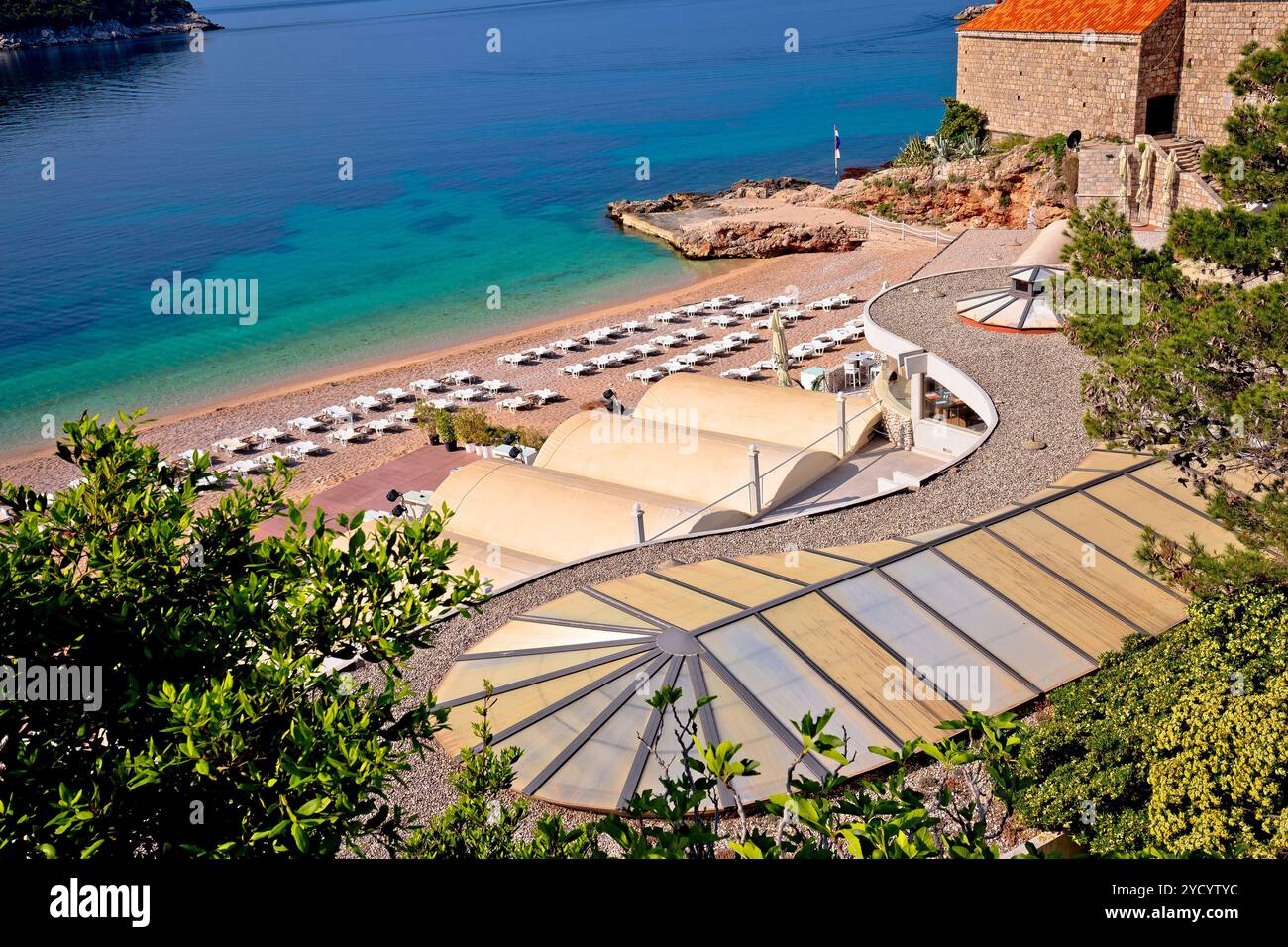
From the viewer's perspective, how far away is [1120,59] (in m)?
40.3

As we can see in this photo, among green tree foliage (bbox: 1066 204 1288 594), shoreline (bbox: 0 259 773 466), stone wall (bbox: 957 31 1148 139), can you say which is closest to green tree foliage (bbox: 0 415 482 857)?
green tree foliage (bbox: 1066 204 1288 594)

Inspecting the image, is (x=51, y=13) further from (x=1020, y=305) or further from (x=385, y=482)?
(x=1020, y=305)

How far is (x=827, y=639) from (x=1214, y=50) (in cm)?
3542

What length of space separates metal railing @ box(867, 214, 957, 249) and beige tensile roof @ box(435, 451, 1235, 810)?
34.9 meters

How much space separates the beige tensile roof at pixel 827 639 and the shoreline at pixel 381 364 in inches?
1066

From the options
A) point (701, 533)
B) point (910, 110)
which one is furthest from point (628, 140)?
point (701, 533)

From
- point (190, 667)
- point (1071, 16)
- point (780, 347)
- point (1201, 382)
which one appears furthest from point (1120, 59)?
point (190, 667)

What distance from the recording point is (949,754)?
561 centimetres

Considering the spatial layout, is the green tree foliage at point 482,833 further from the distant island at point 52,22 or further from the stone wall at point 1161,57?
the distant island at point 52,22

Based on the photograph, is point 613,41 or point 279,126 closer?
point 279,126

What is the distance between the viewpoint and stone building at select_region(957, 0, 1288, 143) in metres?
38.4

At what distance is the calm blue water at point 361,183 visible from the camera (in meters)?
48.4
